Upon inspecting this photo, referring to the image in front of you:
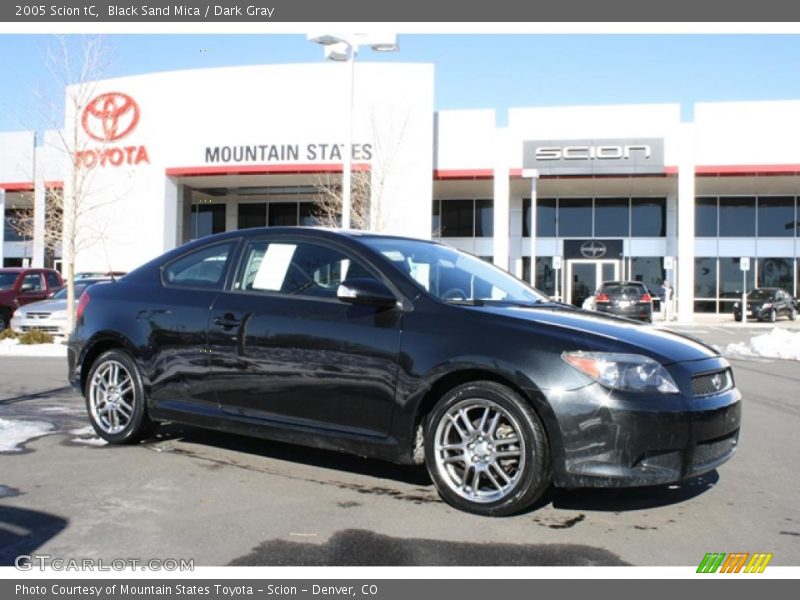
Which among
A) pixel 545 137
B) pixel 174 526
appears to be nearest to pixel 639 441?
pixel 174 526

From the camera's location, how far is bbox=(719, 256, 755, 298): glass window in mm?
33531

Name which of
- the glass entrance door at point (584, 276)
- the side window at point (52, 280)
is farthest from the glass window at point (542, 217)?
the side window at point (52, 280)

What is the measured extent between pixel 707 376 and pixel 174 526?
308 cm

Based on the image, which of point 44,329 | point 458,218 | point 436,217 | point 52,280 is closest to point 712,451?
point 44,329

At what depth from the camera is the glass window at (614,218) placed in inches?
1315

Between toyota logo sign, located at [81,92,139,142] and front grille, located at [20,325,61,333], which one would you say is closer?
front grille, located at [20,325,61,333]

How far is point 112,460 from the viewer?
5.39 meters

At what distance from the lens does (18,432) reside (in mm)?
6281

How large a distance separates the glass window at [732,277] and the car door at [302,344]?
106 ft

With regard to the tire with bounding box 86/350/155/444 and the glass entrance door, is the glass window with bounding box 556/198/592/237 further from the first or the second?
the tire with bounding box 86/350/155/444

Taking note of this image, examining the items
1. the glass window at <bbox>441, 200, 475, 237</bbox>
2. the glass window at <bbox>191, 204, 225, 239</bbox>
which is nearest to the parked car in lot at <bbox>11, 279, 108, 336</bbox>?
the glass window at <bbox>191, 204, 225, 239</bbox>

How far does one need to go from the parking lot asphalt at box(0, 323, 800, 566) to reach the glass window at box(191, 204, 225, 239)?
101 feet

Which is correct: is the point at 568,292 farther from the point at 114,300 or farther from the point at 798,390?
the point at 114,300

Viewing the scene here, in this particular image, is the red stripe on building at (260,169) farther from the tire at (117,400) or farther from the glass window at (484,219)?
the tire at (117,400)
